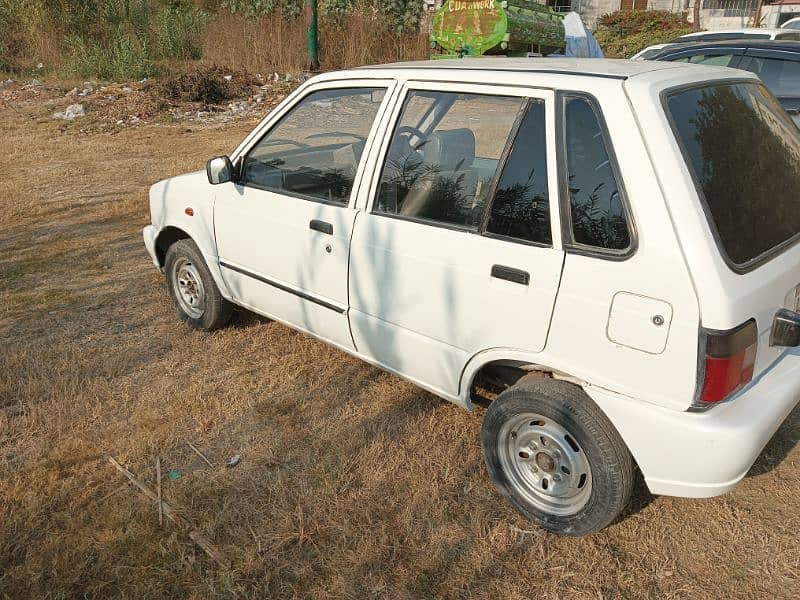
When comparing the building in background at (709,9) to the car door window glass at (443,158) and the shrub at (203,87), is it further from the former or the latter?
the car door window glass at (443,158)

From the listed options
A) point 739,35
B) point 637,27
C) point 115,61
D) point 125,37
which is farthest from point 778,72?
point 637,27

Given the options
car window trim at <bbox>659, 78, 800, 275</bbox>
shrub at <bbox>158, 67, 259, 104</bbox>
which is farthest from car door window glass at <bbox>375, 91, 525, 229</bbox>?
shrub at <bbox>158, 67, 259, 104</bbox>

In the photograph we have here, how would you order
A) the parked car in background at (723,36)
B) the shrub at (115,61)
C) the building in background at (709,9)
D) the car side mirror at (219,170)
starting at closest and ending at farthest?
1. the car side mirror at (219,170)
2. the parked car in background at (723,36)
3. the shrub at (115,61)
4. the building in background at (709,9)

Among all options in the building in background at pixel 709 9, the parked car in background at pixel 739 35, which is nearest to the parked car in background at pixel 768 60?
the parked car in background at pixel 739 35

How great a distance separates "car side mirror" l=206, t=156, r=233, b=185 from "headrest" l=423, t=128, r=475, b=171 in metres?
1.23

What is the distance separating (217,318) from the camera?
4.28m

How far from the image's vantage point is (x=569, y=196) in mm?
2391

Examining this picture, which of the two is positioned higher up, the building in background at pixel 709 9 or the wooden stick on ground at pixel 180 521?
the building in background at pixel 709 9

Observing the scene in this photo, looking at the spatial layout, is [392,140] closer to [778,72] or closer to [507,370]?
[507,370]

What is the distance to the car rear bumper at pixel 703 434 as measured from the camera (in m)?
2.16

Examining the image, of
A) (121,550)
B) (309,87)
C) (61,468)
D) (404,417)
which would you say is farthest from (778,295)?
(61,468)

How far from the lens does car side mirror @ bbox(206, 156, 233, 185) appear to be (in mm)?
3592

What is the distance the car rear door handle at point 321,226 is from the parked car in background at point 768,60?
211 inches

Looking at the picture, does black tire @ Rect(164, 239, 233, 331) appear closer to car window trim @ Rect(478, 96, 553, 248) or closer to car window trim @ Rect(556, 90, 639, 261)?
car window trim @ Rect(478, 96, 553, 248)
